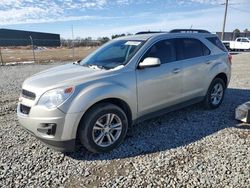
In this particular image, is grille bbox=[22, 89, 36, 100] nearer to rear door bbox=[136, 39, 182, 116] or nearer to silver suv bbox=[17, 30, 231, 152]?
silver suv bbox=[17, 30, 231, 152]

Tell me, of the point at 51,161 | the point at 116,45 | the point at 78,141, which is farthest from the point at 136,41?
the point at 51,161

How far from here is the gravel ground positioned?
3234 millimetres

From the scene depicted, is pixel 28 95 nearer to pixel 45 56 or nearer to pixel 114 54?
pixel 114 54

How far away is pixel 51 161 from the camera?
3.72 meters

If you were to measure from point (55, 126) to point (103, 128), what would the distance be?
0.76 meters

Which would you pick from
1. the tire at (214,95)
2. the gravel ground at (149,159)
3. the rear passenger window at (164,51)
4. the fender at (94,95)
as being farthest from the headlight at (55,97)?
the tire at (214,95)

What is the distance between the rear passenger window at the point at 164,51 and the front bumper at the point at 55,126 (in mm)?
1792

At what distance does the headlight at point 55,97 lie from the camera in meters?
3.48

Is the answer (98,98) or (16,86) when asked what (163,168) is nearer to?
(98,98)

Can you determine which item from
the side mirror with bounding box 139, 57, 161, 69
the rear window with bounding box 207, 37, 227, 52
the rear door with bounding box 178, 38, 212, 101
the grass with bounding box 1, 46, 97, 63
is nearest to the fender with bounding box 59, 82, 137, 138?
the side mirror with bounding box 139, 57, 161, 69

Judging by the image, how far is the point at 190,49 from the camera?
5281mm

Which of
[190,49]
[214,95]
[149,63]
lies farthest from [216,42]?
[149,63]

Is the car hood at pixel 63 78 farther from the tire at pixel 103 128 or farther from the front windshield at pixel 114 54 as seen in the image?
the tire at pixel 103 128

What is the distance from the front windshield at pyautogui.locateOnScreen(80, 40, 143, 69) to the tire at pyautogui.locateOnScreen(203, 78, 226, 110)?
222 centimetres
